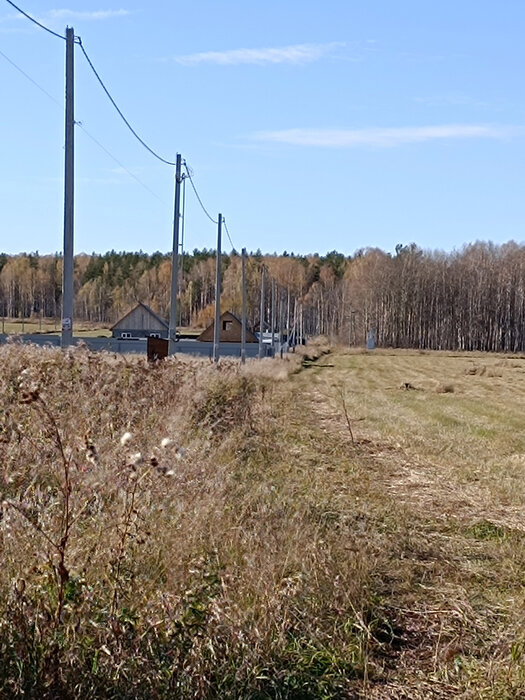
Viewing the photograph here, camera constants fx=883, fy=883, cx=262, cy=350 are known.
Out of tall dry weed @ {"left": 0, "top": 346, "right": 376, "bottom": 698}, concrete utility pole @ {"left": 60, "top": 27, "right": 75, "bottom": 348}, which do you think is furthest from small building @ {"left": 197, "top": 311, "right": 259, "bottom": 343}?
tall dry weed @ {"left": 0, "top": 346, "right": 376, "bottom": 698}

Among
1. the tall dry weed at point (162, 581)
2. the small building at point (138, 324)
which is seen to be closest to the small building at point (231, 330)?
the small building at point (138, 324)

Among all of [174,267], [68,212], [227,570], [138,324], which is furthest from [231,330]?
[227,570]

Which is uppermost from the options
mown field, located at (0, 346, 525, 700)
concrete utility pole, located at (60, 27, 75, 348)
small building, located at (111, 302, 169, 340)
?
concrete utility pole, located at (60, 27, 75, 348)

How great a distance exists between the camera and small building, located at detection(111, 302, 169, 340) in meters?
57.2

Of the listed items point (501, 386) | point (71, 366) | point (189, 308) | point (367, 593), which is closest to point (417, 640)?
point (367, 593)

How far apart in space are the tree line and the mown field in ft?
254

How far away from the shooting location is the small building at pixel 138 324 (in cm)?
5722

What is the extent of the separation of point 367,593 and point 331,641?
73 cm

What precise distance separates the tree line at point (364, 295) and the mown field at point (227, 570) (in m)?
77.6

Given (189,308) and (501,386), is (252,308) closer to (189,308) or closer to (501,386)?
(189,308)

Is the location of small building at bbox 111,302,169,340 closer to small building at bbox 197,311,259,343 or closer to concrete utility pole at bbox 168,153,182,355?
small building at bbox 197,311,259,343

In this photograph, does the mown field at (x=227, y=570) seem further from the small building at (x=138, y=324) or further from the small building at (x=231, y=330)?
the small building at (x=231, y=330)

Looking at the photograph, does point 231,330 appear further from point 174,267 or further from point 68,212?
point 68,212

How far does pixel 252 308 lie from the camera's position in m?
94.8
